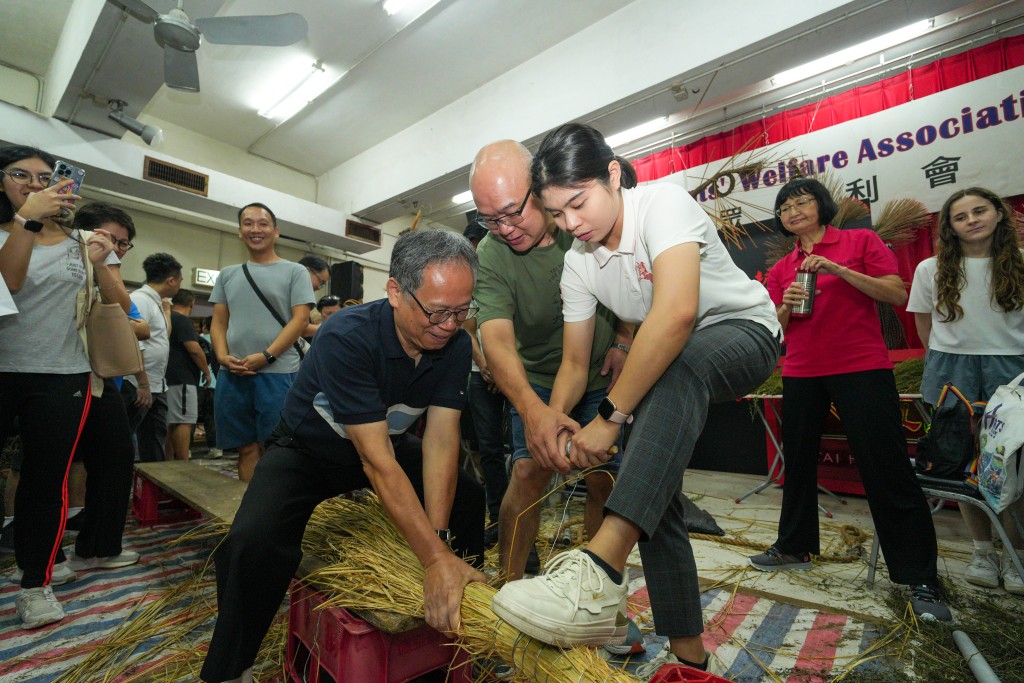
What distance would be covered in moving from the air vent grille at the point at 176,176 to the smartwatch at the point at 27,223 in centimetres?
494

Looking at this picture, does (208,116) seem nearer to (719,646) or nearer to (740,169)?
(740,169)

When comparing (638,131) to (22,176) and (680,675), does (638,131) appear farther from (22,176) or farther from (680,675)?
(680,675)

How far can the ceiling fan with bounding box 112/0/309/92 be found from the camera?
3.45 m

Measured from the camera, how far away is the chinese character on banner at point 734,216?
4520mm

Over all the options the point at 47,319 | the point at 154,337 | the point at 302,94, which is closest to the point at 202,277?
the point at 302,94

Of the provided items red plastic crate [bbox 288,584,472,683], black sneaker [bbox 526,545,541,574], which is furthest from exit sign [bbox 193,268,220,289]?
red plastic crate [bbox 288,584,472,683]

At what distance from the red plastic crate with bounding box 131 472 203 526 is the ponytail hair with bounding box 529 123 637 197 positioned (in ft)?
9.44

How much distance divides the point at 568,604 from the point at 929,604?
1.61 m

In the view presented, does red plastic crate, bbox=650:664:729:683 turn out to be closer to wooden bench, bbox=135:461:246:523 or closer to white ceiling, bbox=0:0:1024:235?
wooden bench, bbox=135:461:246:523

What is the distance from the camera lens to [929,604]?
1.66 meters

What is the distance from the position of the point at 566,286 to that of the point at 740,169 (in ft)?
12.0

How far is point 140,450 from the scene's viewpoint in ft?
11.5

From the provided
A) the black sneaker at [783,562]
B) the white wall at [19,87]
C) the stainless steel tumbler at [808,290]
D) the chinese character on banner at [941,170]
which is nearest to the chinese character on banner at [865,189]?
the chinese character on banner at [941,170]

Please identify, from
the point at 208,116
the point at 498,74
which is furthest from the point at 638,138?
the point at 208,116
